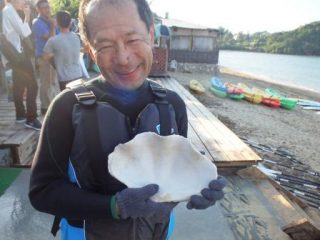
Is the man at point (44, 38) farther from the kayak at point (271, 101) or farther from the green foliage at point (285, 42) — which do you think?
the green foliage at point (285, 42)

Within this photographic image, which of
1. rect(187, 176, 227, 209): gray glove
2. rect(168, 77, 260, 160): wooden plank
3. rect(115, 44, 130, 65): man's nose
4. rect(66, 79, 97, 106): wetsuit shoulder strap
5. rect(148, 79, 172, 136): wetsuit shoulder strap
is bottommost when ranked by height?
rect(168, 77, 260, 160): wooden plank

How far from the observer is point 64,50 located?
5172 millimetres

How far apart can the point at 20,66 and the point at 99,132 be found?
391 centimetres

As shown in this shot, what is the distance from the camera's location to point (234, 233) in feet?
11.1

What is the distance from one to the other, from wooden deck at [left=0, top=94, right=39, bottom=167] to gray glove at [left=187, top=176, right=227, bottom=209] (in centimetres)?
→ 342

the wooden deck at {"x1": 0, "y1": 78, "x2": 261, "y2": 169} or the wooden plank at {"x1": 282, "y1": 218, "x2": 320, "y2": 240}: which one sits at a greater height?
the wooden deck at {"x1": 0, "y1": 78, "x2": 261, "y2": 169}

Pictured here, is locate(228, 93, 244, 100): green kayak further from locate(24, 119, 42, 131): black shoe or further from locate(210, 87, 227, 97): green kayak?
locate(24, 119, 42, 131): black shoe

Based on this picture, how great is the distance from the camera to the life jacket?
1333 millimetres

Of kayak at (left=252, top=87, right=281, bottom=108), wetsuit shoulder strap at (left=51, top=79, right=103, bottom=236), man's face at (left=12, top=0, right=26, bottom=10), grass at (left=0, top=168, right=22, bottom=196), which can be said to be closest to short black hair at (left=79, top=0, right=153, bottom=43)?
wetsuit shoulder strap at (left=51, top=79, right=103, bottom=236)

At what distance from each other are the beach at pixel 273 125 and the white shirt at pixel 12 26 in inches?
249

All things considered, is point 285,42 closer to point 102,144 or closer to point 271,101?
point 271,101

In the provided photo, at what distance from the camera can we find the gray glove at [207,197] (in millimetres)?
1218

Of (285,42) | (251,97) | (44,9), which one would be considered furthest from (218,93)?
(285,42)

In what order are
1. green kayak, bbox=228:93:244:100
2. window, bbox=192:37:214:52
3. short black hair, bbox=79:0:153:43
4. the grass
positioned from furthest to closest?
window, bbox=192:37:214:52, green kayak, bbox=228:93:244:100, the grass, short black hair, bbox=79:0:153:43
